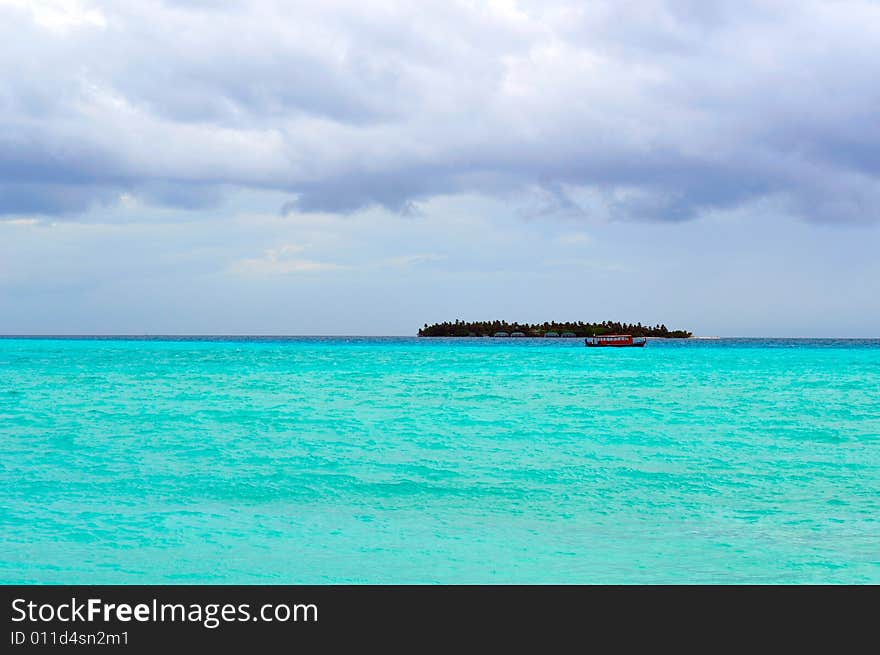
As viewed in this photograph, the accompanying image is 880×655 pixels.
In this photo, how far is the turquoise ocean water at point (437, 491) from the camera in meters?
11.1

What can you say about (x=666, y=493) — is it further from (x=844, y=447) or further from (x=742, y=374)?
(x=742, y=374)

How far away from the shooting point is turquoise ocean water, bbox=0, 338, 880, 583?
36.4 feet

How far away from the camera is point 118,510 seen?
14773 millimetres

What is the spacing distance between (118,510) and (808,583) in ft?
38.4

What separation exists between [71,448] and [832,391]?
128 feet

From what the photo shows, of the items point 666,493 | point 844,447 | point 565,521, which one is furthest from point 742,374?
point 565,521

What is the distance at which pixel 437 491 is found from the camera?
55.2 feet

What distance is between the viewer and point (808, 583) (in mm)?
10141
